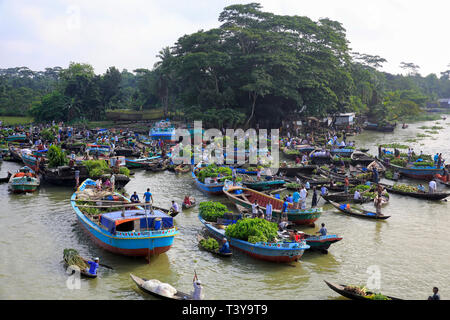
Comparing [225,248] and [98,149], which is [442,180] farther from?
[98,149]

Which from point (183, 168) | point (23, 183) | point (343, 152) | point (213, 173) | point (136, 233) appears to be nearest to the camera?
point (136, 233)

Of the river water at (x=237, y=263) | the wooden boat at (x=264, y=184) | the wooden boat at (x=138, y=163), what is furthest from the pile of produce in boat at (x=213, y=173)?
the wooden boat at (x=138, y=163)

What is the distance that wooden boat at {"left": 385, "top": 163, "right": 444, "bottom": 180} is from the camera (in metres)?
29.2

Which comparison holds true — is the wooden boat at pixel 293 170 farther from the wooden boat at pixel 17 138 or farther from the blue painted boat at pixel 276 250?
the wooden boat at pixel 17 138

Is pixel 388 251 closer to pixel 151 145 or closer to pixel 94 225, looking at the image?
pixel 94 225

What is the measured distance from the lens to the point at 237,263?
15.5 meters

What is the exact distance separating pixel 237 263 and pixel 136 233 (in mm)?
3872

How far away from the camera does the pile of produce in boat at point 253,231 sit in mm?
15582

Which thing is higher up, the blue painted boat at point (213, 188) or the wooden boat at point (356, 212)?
the blue painted boat at point (213, 188)

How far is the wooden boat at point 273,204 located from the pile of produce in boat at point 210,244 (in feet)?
12.0

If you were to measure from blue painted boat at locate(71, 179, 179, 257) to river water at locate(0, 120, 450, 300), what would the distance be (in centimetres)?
54

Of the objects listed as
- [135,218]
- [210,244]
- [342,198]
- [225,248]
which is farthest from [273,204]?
[135,218]

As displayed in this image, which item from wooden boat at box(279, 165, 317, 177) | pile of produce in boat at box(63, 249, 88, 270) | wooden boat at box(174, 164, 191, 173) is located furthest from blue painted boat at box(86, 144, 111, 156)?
pile of produce in boat at box(63, 249, 88, 270)

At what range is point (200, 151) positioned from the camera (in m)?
36.6
